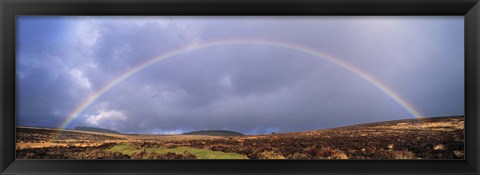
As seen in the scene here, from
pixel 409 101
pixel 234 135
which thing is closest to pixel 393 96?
pixel 409 101

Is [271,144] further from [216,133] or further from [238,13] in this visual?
[238,13]

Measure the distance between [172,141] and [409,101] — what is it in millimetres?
2193

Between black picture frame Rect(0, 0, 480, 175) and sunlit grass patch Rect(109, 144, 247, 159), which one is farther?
sunlit grass patch Rect(109, 144, 247, 159)

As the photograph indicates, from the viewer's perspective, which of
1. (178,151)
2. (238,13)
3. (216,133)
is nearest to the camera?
(238,13)

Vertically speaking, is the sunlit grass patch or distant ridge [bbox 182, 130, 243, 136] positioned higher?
Result: distant ridge [bbox 182, 130, 243, 136]

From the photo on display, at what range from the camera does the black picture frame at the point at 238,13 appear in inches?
93.0

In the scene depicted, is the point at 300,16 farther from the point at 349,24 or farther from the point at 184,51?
the point at 184,51

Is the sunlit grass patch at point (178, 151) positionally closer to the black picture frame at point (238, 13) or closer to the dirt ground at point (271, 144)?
the dirt ground at point (271, 144)

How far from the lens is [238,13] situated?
2414mm

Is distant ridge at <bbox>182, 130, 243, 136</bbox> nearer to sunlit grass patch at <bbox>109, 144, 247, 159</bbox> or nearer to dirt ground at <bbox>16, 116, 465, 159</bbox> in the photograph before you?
dirt ground at <bbox>16, 116, 465, 159</bbox>

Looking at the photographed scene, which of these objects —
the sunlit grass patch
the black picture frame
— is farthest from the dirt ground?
the black picture frame

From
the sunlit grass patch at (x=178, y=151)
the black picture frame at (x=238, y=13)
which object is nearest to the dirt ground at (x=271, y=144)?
the sunlit grass patch at (x=178, y=151)

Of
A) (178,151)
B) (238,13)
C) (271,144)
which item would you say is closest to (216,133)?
(178,151)

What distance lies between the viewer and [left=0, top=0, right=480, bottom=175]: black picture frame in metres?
2.36
